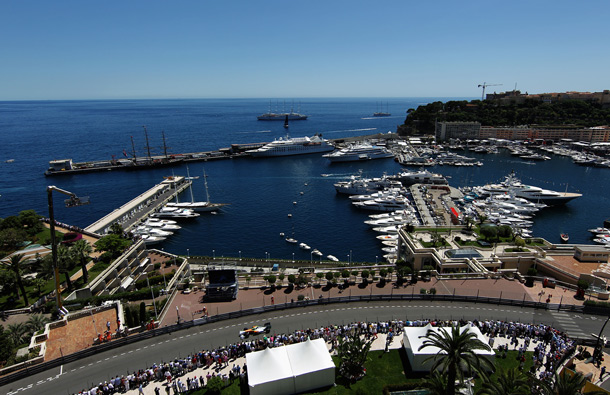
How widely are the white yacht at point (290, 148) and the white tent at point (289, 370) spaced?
132 metres

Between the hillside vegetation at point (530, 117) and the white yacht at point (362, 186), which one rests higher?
the hillside vegetation at point (530, 117)

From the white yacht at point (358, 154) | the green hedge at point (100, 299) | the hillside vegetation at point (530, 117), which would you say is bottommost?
the green hedge at point (100, 299)

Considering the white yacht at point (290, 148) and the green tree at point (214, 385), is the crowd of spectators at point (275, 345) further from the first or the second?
the white yacht at point (290, 148)

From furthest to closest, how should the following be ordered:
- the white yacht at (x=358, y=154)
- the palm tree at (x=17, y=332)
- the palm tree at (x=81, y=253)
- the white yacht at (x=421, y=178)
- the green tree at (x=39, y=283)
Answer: the white yacht at (x=358, y=154) → the white yacht at (x=421, y=178) → the palm tree at (x=81, y=253) → the green tree at (x=39, y=283) → the palm tree at (x=17, y=332)

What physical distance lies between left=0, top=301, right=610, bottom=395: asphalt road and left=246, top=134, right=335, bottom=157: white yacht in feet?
404

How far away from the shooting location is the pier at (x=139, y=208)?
2825 inches

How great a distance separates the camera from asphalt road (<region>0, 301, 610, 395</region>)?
26.1 meters

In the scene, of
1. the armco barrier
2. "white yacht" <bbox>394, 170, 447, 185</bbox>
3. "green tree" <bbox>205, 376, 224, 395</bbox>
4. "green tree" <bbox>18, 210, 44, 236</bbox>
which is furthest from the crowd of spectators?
"white yacht" <bbox>394, 170, 447, 185</bbox>

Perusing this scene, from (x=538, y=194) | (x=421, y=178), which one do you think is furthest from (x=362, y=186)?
(x=538, y=194)

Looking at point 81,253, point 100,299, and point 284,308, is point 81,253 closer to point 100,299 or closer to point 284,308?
point 100,299

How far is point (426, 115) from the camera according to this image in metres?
198

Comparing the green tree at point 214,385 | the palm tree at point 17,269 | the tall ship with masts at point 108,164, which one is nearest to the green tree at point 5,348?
the palm tree at point 17,269

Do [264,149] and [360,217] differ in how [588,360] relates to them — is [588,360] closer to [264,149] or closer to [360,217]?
[360,217]

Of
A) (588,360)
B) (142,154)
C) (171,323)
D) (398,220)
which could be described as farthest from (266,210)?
(142,154)
